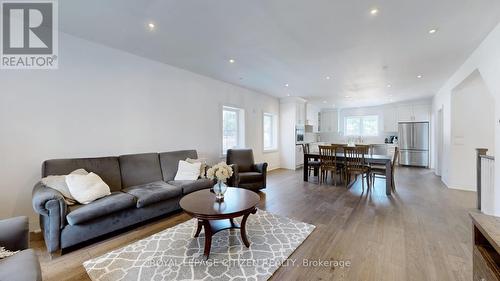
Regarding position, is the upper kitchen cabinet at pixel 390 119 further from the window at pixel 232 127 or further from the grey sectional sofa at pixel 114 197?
the grey sectional sofa at pixel 114 197

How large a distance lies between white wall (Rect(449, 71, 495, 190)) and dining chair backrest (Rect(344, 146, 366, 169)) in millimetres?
2036

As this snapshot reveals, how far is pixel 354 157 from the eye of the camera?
4.59 meters

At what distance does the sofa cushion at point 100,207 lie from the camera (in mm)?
2108

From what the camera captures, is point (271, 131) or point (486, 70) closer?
point (486, 70)

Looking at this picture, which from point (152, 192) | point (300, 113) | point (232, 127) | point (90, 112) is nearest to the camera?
point (152, 192)

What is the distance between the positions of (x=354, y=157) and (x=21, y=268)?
506cm

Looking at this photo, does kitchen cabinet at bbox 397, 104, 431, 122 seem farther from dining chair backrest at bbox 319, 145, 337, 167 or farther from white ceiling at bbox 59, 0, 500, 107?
dining chair backrest at bbox 319, 145, 337, 167

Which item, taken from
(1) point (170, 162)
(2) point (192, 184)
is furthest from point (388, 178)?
(1) point (170, 162)

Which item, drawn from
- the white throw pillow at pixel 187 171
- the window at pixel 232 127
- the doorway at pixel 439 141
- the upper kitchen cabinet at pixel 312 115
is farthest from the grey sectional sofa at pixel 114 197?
the doorway at pixel 439 141

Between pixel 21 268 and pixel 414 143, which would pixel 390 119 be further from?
pixel 21 268

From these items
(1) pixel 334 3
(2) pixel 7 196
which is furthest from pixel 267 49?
(2) pixel 7 196

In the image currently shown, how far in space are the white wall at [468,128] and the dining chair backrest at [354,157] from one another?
2036mm

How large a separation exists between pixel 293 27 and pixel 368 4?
0.80 metres

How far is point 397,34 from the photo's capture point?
8.68 feet
